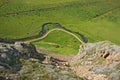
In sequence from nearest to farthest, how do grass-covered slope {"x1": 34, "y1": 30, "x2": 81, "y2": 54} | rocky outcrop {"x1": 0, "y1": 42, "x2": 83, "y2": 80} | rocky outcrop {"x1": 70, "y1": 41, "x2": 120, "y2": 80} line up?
rocky outcrop {"x1": 0, "y1": 42, "x2": 83, "y2": 80}
rocky outcrop {"x1": 70, "y1": 41, "x2": 120, "y2": 80}
grass-covered slope {"x1": 34, "y1": 30, "x2": 81, "y2": 54}

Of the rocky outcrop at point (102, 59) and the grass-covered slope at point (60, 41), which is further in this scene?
the grass-covered slope at point (60, 41)

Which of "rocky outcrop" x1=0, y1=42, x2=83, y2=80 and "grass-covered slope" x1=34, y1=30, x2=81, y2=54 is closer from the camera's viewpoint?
"rocky outcrop" x1=0, y1=42, x2=83, y2=80

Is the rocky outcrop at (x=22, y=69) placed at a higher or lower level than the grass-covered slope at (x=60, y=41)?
lower

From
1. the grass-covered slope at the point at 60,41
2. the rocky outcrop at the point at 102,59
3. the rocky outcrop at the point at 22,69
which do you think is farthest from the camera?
the grass-covered slope at the point at 60,41

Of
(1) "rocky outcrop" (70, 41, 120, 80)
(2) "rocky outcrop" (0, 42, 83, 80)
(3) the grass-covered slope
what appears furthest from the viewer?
(3) the grass-covered slope

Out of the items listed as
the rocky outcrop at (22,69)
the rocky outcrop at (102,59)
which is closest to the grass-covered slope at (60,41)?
the rocky outcrop at (102,59)

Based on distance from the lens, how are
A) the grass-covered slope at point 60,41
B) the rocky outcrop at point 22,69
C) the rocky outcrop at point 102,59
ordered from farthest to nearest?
the grass-covered slope at point 60,41, the rocky outcrop at point 102,59, the rocky outcrop at point 22,69

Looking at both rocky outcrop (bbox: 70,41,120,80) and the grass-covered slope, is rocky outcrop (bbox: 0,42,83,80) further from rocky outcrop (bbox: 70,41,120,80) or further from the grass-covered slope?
the grass-covered slope

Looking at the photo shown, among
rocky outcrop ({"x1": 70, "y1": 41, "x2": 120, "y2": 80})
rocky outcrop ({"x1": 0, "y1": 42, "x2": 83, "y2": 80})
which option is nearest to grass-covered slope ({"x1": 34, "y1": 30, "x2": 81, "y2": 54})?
rocky outcrop ({"x1": 70, "y1": 41, "x2": 120, "y2": 80})

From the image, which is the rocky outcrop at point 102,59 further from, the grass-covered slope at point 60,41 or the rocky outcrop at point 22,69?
the grass-covered slope at point 60,41

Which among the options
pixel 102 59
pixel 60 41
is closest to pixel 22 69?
pixel 102 59
